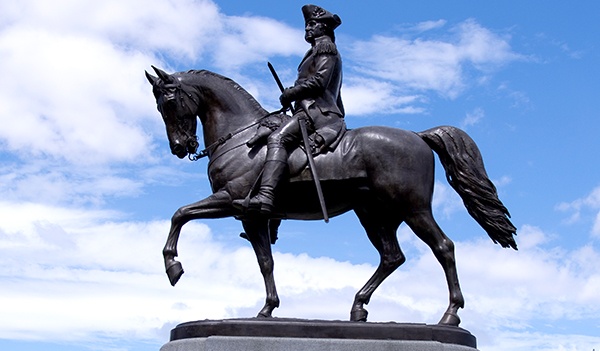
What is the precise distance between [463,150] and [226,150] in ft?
9.48

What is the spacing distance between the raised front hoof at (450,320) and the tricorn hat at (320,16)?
13.0ft

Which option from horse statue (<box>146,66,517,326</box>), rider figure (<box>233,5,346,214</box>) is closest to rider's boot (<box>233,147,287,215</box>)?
rider figure (<box>233,5,346,214</box>)

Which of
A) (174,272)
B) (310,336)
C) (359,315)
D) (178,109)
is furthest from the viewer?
(178,109)

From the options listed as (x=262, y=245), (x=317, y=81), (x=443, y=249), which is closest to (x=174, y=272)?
(x=262, y=245)

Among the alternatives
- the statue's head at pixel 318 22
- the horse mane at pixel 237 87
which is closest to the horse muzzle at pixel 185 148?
the horse mane at pixel 237 87

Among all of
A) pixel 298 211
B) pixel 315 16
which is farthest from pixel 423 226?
pixel 315 16

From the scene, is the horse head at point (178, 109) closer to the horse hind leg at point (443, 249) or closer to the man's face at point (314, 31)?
the man's face at point (314, 31)

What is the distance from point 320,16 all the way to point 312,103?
1.28m

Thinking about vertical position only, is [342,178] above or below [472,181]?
below

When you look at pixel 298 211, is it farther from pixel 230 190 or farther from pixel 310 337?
pixel 310 337

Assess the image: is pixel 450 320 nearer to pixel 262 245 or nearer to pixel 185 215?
pixel 262 245

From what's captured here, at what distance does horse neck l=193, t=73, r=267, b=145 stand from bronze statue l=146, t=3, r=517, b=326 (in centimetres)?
1

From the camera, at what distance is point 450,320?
11523mm

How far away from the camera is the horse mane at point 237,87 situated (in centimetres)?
1245
